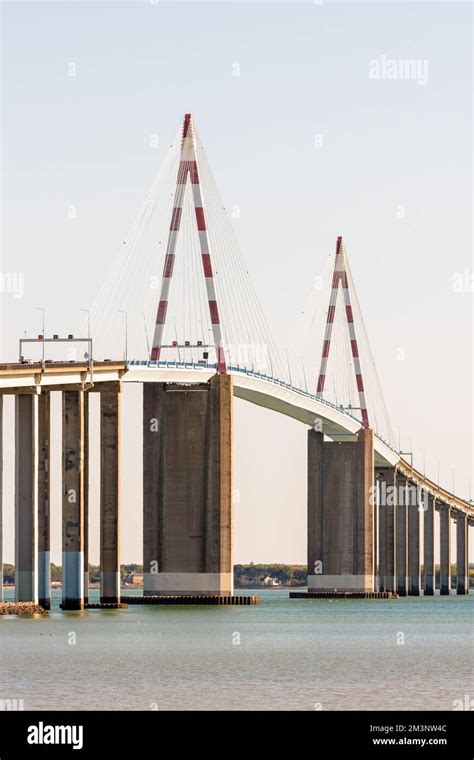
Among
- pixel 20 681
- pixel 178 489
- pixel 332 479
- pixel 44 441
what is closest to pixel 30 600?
pixel 44 441

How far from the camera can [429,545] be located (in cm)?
18662

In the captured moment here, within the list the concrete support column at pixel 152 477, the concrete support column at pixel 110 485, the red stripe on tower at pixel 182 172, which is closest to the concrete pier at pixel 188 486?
the concrete support column at pixel 152 477

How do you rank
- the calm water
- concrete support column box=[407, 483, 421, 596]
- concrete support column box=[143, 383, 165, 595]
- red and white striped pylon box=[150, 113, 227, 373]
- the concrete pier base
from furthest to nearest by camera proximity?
concrete support column box=[407, 483, 421, 596]
concrete support column box=[143, 383, 165, 595]
the concrete pier base
red and white striped pylon box=[150, 113, 227, 373]
the calm water

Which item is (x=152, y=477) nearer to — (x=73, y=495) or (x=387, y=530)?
(x=73, y=495)

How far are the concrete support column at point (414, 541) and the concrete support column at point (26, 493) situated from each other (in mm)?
96546

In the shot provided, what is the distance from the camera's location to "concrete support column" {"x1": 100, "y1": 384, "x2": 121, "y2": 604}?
84.4 meters

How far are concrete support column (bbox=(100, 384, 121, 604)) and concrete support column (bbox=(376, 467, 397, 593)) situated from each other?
73297mm

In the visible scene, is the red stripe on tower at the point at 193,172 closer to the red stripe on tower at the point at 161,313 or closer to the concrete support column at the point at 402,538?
the red stripe on tower at the point at 161,313

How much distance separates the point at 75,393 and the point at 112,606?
10.7m

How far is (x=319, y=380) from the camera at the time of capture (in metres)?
134

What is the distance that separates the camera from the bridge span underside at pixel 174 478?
75.9 meters

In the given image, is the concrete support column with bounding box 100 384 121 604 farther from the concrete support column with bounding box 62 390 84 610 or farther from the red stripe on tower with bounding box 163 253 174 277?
the red stripe on tower with bounding box 163 253 174 277

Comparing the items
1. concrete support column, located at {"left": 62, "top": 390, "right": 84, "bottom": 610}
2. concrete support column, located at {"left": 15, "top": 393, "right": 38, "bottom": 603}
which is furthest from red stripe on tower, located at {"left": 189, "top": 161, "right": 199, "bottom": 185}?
concrete support column, located at {"left": 15, "top": 393, "right": 38, "bottom": 603}
